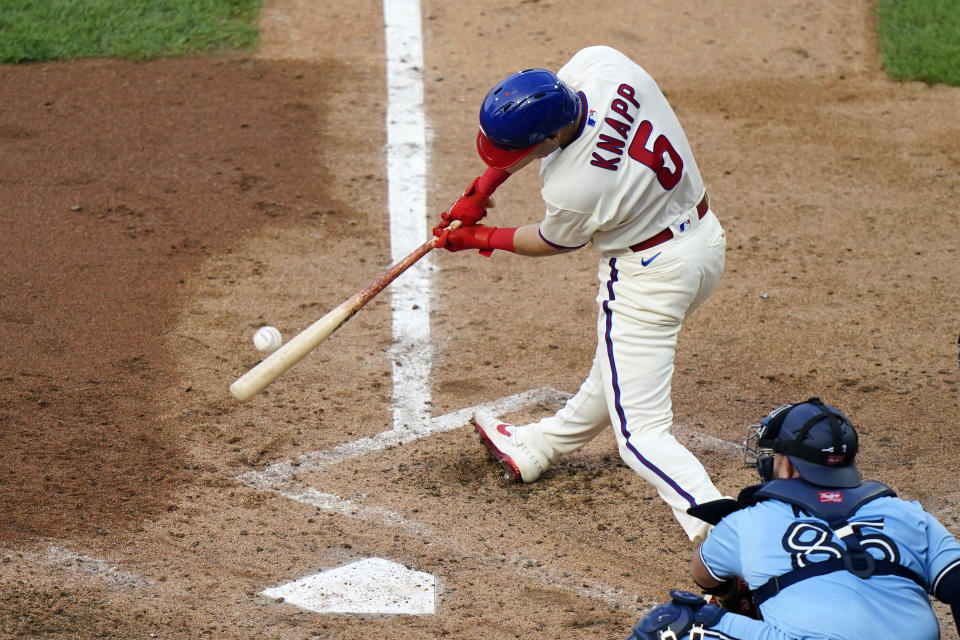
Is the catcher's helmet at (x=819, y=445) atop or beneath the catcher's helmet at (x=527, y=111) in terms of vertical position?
beneath

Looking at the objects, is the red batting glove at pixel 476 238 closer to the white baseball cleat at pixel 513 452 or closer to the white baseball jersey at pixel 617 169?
the white baseball jersey at pixel 617 169

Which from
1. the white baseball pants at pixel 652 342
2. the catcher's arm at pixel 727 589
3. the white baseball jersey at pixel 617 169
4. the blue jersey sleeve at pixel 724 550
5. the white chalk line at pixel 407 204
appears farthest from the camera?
the white chalk line at pixel 407 204

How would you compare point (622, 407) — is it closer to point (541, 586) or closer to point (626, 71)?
point (541, 586)

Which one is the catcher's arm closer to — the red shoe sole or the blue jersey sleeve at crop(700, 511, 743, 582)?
the blue jersey sleeve at crop(700, 511, 743, 582)

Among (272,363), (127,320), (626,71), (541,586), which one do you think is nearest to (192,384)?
(127,320)

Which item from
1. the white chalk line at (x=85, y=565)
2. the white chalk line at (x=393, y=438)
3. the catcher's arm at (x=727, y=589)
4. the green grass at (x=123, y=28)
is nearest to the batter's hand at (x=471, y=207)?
the white chalk line at (x=393, y=438)

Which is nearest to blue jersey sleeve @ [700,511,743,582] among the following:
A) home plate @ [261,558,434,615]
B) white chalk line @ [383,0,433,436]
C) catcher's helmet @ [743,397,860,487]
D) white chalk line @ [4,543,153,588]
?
catcher's helmet @ [743,397,860,487]
